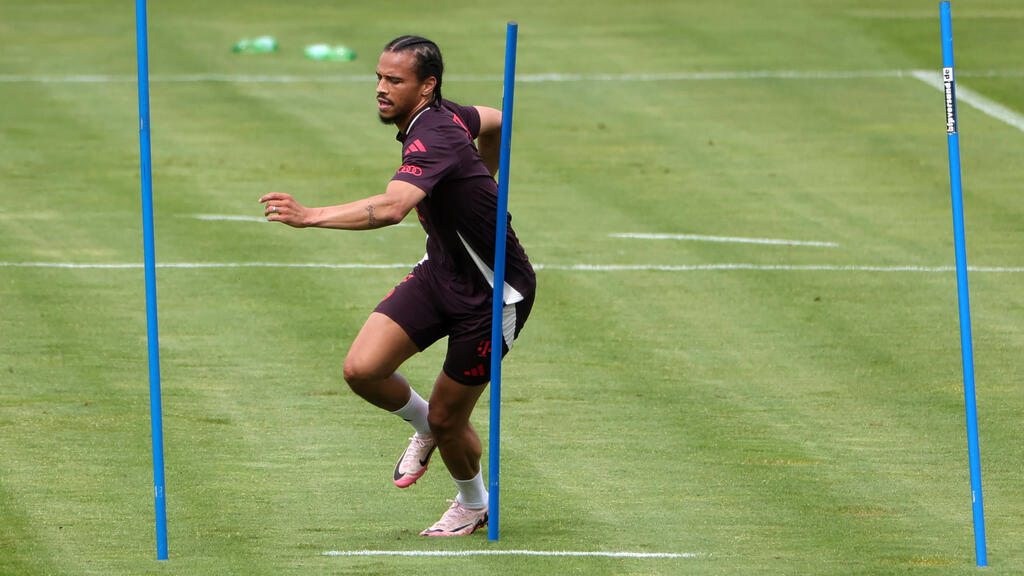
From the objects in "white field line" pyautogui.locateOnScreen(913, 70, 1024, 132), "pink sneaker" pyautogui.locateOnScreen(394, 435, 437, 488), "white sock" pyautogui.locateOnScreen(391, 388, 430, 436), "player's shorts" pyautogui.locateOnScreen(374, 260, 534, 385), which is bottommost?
"white field line" pyautogui.locateOnScreen(913, 70, 1024, 132)

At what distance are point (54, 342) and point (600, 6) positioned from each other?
17226 mm

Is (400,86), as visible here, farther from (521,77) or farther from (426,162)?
(521,77)

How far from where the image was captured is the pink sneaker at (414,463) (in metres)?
9.98

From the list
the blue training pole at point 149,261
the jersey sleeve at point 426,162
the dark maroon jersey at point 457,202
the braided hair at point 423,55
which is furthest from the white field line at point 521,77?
the blue training pole at point 149,261

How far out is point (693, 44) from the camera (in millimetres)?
26875

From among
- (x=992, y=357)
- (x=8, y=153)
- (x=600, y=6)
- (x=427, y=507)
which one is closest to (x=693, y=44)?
(x=600, y=6)

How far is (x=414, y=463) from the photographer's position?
393 inches

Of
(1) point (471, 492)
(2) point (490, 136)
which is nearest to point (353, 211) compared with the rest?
(2) point (490, 136)

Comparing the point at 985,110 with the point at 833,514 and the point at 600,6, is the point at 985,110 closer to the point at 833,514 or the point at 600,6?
the point at 600,6

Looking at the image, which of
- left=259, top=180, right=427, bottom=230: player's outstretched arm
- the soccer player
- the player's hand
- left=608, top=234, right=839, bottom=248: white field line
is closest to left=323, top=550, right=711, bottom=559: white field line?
the soccer player

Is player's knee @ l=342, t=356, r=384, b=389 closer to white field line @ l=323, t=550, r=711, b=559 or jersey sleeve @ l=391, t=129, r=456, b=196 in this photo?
white field line @ l=323, t=550, r=711, b=559

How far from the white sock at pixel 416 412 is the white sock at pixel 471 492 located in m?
0.31

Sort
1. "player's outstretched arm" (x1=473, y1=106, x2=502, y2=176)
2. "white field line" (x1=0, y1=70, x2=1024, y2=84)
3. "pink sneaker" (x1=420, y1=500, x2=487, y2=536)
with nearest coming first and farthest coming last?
"pink sneaker" (x1=420, y1=500, x2=487, y2=536), "player's outstretched arm" (x1=473, y1=106, x2=502, y2=176), "white field line" (x1=0, y1=70, x2=1024, y2=84)

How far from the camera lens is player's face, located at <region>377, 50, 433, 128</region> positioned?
916 cm
